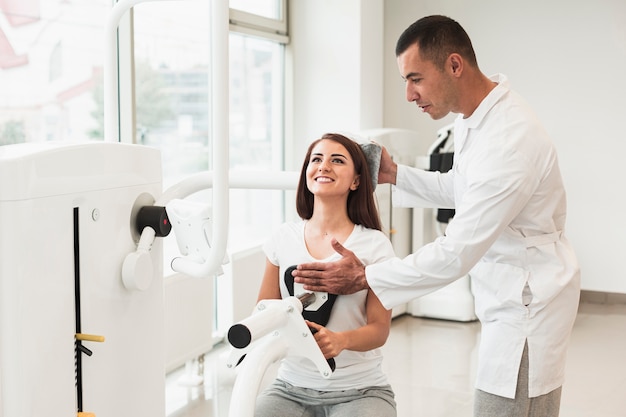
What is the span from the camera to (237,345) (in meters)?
1.52

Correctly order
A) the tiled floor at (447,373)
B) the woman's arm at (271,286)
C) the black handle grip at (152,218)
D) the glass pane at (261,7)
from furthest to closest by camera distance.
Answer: the glass pane at (261,7), the tiled floor at (447,373), the woman's arm at (271,286), the black handle grip at (152,218)

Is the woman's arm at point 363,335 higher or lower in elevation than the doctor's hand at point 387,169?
lower

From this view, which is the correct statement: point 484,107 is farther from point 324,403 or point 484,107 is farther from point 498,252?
point 324,403

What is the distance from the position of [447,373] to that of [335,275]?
7.00 feet

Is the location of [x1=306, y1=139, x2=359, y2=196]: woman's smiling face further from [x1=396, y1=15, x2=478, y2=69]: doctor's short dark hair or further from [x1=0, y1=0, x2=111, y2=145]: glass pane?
[x1=0, y1=0, x2=111, y2=145]: glass pane

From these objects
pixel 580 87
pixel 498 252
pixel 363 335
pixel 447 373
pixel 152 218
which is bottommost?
pixel 447 373

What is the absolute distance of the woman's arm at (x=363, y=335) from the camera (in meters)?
1.79

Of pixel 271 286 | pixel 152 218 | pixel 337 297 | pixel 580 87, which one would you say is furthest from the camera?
pixel 580 87

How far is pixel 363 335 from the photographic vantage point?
6.42 feet

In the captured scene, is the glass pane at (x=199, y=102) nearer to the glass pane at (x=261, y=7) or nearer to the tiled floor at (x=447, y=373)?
the glass pane at (x=261, y=7)

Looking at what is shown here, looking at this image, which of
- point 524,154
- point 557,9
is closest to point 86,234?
point 524,154

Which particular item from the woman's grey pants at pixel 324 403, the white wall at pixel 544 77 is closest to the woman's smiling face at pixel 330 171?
the woman's grey pants at pixel 324 403

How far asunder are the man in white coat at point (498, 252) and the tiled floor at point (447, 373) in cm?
151

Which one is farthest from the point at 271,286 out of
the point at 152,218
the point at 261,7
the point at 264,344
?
the point at 261,7
